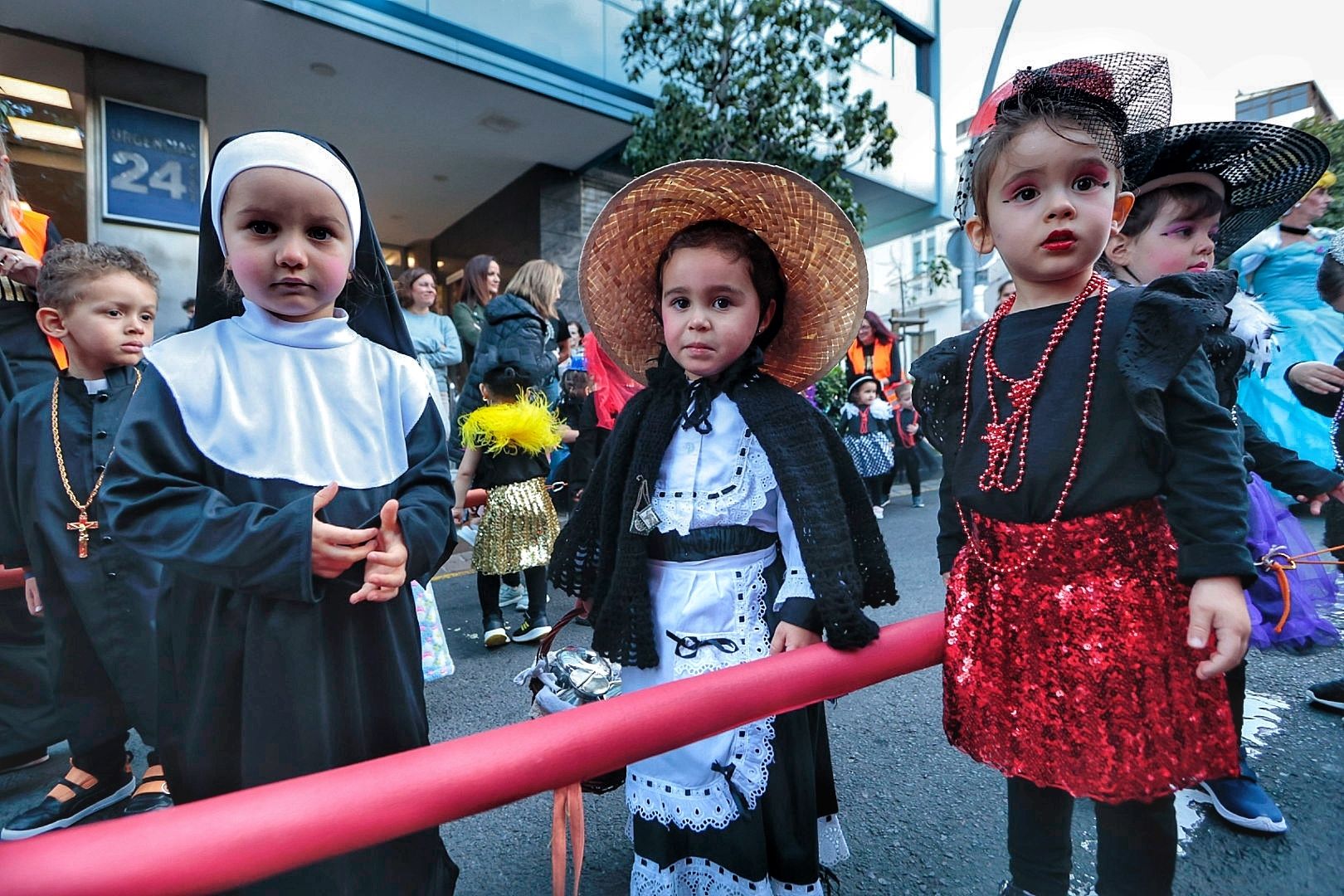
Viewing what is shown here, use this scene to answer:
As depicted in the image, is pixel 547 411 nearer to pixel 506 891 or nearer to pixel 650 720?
pixel 506 891

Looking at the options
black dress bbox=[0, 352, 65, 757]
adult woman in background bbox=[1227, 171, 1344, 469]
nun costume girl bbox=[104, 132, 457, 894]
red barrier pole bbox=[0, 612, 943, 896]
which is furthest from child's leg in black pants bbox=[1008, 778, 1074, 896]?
black dress bbox=[0, 352, 65, 757]

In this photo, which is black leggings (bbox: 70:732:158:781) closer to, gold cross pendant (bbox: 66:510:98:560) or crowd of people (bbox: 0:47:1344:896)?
crowd of people (bbox: 0:47:1344:896)

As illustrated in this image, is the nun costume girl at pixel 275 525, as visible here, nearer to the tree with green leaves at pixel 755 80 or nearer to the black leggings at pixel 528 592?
the black leggings at pixel 528 592

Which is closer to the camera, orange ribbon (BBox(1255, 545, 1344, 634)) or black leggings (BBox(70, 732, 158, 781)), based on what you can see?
orange ribbon (BBox(1255, 545, 1344, 634))

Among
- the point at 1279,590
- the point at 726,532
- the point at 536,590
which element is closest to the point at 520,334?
the point at 536,590

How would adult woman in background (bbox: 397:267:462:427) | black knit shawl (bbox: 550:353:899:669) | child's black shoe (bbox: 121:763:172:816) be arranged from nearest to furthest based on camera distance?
black knit shawl (bbox: 550:353:899:669) → child's black shoe (bbox: 121:763:172:816) → adult woman in background (bbox: 397:267:462:427)

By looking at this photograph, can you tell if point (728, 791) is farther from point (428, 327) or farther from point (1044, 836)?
point (428, 327)

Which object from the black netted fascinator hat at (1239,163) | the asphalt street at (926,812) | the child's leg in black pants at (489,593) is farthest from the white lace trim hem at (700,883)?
the child's leg in black pants at (489,593)

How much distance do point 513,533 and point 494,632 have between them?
0.52 m

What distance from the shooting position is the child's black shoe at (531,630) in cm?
365

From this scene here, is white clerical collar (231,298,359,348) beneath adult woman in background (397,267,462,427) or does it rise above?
beneath

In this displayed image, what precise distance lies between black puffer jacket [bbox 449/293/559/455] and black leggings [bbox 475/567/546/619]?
74 centimetres

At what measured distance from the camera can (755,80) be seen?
659cm

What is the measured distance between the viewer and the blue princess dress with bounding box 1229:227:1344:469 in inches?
115
